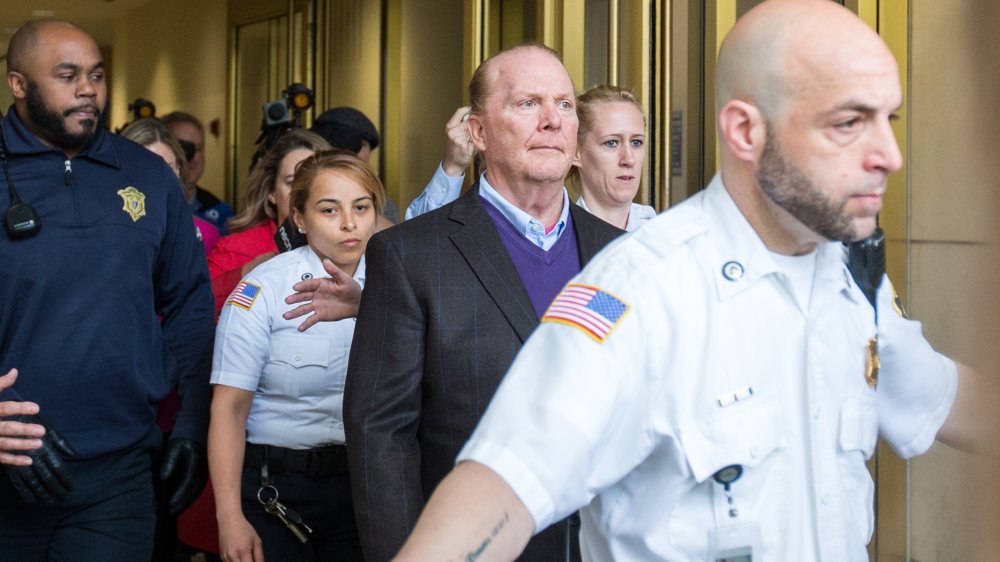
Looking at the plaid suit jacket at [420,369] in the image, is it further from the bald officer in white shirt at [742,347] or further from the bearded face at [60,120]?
the bearded face at [60,120]

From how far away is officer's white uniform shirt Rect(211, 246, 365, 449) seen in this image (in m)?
2.76

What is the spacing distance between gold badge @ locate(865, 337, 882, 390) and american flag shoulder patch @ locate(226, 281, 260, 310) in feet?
5.46

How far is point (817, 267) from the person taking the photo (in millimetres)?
1495

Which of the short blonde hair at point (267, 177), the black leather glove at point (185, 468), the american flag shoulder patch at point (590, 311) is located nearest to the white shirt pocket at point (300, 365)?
the black leather glove at point (185, 468)

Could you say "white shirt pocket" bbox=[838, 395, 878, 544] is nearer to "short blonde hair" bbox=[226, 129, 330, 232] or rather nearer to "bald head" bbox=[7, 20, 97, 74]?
"bald head" bbox=[7, 20, 97, 74]

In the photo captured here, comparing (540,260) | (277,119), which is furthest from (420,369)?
(277,119)

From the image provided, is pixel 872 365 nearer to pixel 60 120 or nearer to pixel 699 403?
pixel 699 403

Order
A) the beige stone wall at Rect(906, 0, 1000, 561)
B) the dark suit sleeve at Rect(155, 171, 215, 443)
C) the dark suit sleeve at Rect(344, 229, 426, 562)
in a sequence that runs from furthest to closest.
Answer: the dark suit sleeve at Rect(155, 171, 215, 443) → the beige stone wall at Rect(906, 0, 1000, 561) → the dark suit sleeve at Rect(344, 229, 426, 562)

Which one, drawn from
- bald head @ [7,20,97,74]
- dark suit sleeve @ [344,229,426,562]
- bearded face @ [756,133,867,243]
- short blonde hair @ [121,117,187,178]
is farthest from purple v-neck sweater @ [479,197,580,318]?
short blonde hair @ [121,117,187,178]

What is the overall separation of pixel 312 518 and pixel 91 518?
50 cm

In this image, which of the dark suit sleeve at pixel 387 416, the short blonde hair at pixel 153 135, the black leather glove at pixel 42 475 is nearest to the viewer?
the dark suit sleeve at pixel 387 416

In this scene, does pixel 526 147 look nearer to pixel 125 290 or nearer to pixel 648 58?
pixel 125 290

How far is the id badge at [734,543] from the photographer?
136 cm

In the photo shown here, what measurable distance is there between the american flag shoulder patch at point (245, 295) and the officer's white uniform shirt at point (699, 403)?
4.99 feet
